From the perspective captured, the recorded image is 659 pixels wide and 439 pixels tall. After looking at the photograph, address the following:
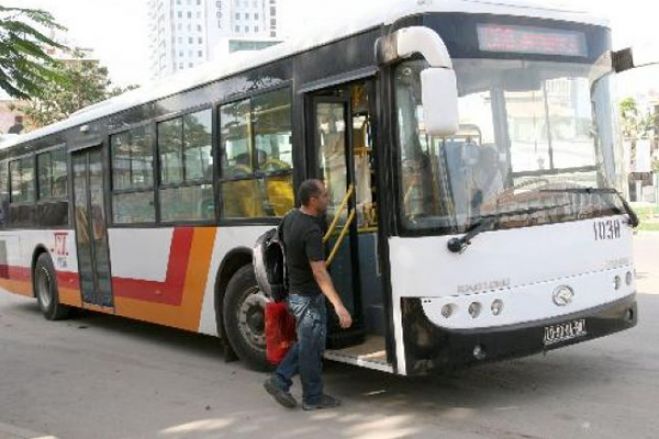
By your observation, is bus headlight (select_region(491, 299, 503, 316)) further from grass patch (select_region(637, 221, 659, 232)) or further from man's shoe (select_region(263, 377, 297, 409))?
grass patch (select_region(637, 221, 659, 232))

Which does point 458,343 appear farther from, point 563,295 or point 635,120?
point 635,120

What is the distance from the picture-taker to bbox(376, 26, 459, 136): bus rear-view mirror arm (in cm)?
528

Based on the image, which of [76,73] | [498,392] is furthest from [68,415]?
[498,392]

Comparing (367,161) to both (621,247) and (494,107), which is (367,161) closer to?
(494,107)

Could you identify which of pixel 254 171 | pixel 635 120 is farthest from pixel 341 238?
pixel 635 120

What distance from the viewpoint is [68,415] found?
6711 millimetres

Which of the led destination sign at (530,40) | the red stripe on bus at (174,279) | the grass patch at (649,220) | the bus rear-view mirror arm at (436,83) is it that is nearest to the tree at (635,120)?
the grass patch at (649,220)

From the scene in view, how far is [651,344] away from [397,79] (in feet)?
13.3

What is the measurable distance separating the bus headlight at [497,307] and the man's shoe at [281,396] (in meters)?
1.69

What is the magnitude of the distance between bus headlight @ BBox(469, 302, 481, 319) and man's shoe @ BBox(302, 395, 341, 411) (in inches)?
53.7

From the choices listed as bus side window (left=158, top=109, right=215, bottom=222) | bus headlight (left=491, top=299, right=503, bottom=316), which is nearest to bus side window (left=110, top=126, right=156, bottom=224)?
bus side window (left=158, top=109, right=215, bottom=222)

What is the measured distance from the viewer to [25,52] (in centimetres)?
599

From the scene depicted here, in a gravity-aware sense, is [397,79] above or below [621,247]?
above

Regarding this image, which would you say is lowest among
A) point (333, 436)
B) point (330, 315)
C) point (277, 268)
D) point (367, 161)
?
point (333, 436)
